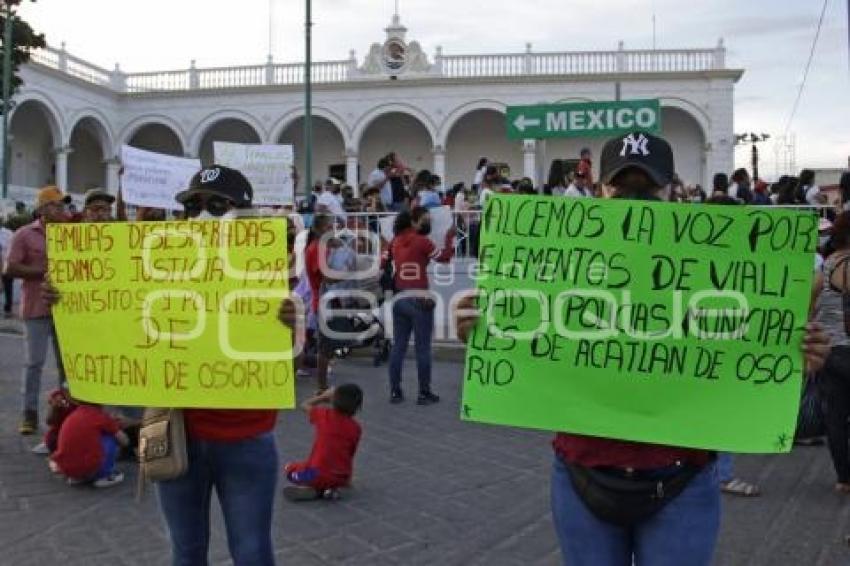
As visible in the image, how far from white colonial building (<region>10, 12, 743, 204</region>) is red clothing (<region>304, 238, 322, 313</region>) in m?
21.5

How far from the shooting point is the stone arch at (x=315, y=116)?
109ft

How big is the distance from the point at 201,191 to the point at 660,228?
63.0 inches

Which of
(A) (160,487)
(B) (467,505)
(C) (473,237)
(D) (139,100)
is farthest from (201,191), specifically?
(D) (139,100)

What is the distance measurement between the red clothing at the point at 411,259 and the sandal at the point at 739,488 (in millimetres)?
4137

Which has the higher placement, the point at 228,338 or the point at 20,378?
the point at 228,338

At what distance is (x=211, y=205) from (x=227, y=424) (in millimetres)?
795

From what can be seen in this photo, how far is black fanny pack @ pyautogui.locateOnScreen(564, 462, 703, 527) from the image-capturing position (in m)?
2.52

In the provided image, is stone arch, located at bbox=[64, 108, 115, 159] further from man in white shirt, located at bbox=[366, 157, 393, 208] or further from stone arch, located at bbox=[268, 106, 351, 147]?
man in white shirt, located at bbox=[366, 157, 393, 208]

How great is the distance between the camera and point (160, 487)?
123 inches

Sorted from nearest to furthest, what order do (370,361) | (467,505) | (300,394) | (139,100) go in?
(467,505)
(300,394)
(370,361)
(139,100)

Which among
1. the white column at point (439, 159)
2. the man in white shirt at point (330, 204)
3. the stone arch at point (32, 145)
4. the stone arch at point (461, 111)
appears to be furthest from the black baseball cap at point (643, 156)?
the stone arch at point (32, 145)

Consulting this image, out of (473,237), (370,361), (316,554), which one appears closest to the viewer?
(316,554)

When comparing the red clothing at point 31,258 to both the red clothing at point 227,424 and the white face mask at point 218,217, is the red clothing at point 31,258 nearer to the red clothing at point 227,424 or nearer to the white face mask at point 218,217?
the white face mask at point 218,217

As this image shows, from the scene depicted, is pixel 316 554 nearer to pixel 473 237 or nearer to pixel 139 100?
pixel 473 237
